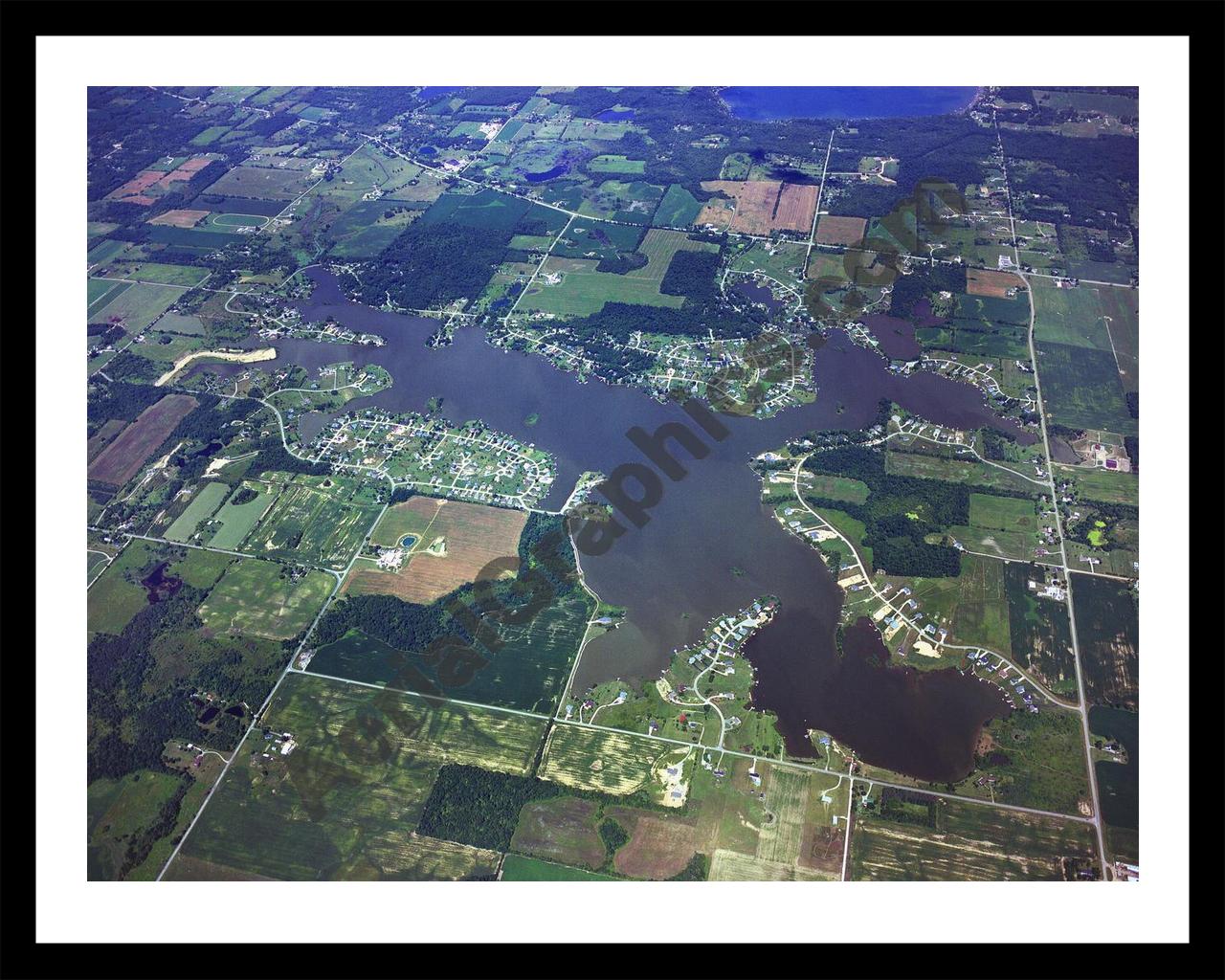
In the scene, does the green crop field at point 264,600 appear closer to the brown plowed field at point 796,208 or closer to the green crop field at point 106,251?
the green crop field at point 106,251

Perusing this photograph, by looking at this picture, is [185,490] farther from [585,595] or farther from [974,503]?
[974,503]

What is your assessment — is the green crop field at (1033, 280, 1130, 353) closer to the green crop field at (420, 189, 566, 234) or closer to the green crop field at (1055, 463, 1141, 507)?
the green crop field at (1055, 463, 1141, 507)

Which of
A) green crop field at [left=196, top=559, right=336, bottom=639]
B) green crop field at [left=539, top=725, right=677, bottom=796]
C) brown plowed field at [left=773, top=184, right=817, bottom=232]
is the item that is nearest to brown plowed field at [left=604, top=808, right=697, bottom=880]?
green crop field at [left=539, top=725, right=677, bottom=796]

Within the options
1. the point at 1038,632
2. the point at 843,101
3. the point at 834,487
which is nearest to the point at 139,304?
the point at 834,487

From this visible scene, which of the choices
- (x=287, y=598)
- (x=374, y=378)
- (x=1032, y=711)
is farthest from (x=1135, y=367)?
(x=287, y=598)

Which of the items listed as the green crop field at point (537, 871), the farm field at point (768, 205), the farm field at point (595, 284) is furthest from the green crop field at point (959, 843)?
the farm field at point (768, 205)

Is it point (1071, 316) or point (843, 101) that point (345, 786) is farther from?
point (843, 101)
